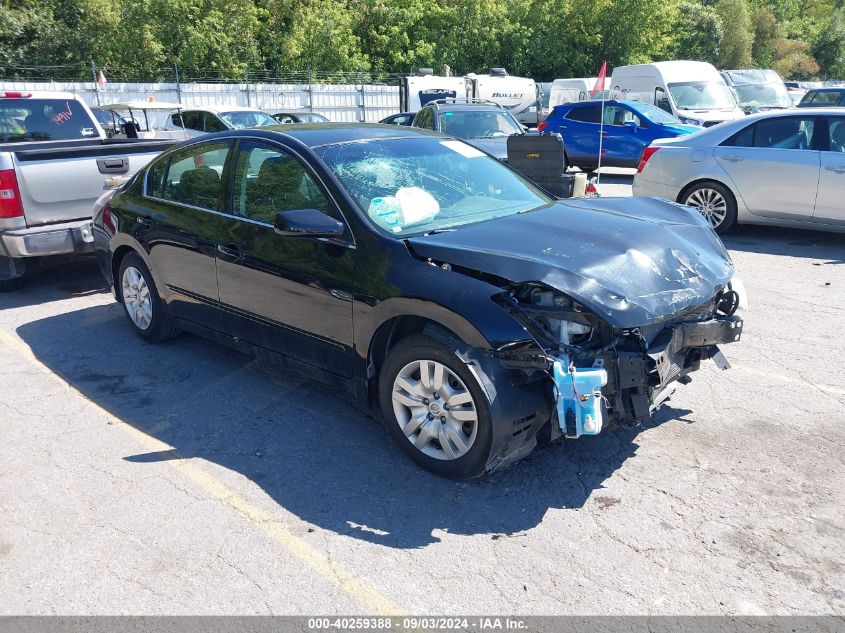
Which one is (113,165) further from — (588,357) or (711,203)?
(711,203)

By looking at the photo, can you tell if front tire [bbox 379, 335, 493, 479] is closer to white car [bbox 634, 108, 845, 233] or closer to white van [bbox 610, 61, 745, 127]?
white car [bbox 634, 108, 845, 233]

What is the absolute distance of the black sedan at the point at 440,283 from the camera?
11.5 ft

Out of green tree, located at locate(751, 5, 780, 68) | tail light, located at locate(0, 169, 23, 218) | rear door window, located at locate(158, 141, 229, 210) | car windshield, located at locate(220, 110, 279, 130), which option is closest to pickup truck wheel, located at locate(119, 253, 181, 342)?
rear door window, located at locate(158, 141, 229, 210)

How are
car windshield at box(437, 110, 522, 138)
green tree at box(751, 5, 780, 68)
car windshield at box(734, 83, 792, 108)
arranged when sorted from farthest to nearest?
green tree at box(751, 5, 780, 68), car windshield at box(734, 83, 792, 108), car windshield at box(437, 110, 522, 138)

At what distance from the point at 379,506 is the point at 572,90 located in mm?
24063

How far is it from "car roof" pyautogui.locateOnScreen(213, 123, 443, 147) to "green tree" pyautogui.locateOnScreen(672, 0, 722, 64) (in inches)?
1748

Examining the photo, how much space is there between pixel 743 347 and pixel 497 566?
347cm

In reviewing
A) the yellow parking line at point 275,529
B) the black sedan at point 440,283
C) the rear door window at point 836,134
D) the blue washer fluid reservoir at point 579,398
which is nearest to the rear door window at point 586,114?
the rear door window at point 836,134

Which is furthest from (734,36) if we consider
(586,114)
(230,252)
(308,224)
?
(308,224)

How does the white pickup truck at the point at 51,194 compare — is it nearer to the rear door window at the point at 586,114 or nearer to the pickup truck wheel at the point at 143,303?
the pickup truck wheel at the point at 143,303

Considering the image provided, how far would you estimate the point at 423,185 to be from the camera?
4.47 m

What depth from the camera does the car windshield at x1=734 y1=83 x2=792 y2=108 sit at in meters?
21.0

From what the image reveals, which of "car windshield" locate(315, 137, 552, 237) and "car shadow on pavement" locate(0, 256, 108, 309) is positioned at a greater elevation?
"car windshield" locate(315, 137, 552, 237)

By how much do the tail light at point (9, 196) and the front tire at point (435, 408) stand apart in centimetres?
485
